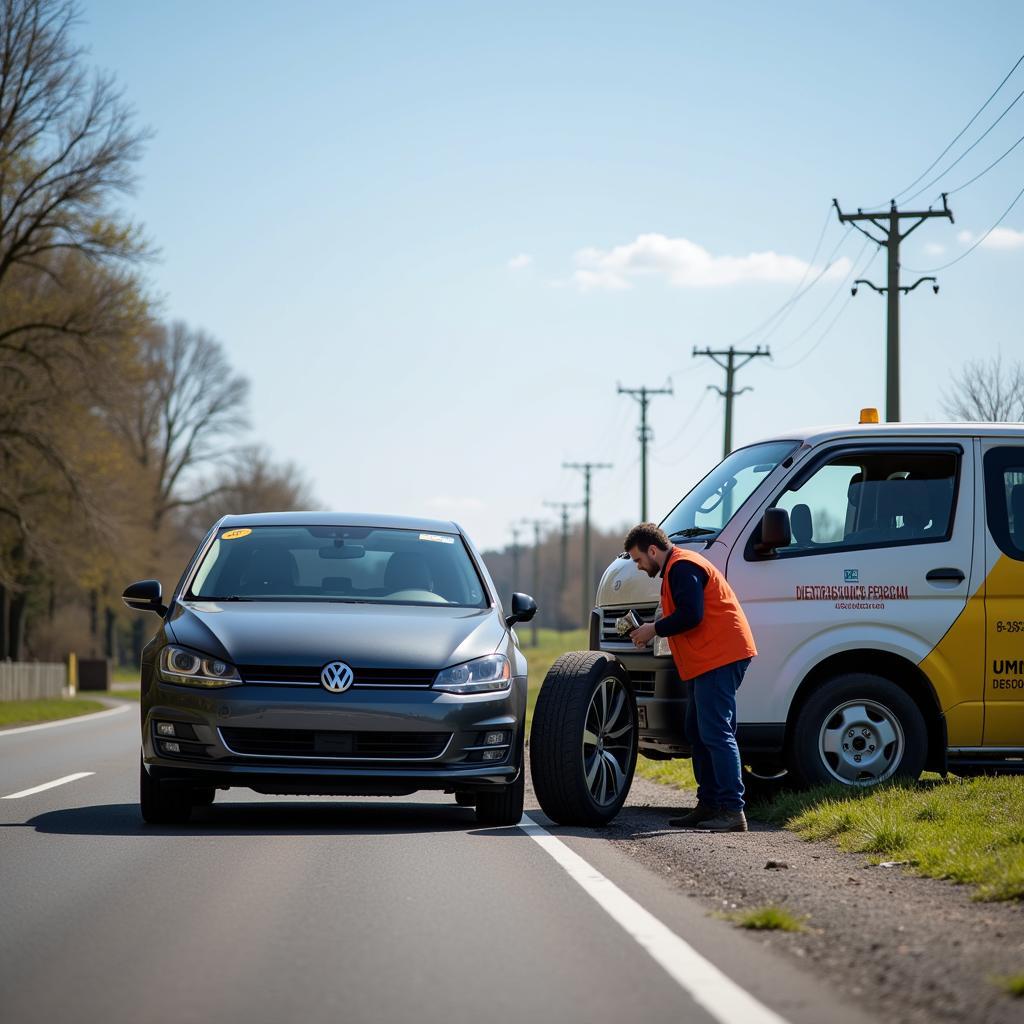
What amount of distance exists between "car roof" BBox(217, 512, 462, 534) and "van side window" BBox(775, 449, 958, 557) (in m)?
2.23

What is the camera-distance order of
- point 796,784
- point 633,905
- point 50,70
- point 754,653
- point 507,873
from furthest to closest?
point 50,70
point 796,784
point 754,653
point 507,873
point 633,905

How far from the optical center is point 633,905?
22.4 ft

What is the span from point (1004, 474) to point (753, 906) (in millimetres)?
4847

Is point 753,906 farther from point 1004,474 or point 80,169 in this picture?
point 80,169

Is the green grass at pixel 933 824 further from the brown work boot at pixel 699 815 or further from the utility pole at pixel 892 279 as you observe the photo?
the utility pole at pixel 892 279

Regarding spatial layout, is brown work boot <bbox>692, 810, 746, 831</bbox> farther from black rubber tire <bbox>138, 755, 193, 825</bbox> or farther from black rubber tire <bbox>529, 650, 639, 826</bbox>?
black rubber tire <bbox>138, 755, 193, 825</bbox>

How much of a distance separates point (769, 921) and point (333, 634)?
361 centimetres

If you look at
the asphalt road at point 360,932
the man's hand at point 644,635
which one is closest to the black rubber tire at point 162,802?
the asphalt road at point 360,932

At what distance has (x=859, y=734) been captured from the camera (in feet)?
34.3

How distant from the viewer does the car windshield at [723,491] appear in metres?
10.8

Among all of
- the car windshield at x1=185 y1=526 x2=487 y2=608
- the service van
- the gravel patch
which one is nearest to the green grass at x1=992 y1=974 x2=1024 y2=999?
the gravel patch

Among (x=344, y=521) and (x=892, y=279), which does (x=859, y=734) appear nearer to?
(x=344, y=521)

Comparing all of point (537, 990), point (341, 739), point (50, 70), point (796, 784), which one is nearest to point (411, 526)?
point (341, 739)

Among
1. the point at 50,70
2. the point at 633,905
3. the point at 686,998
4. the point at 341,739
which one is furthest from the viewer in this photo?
the point at 50,70
